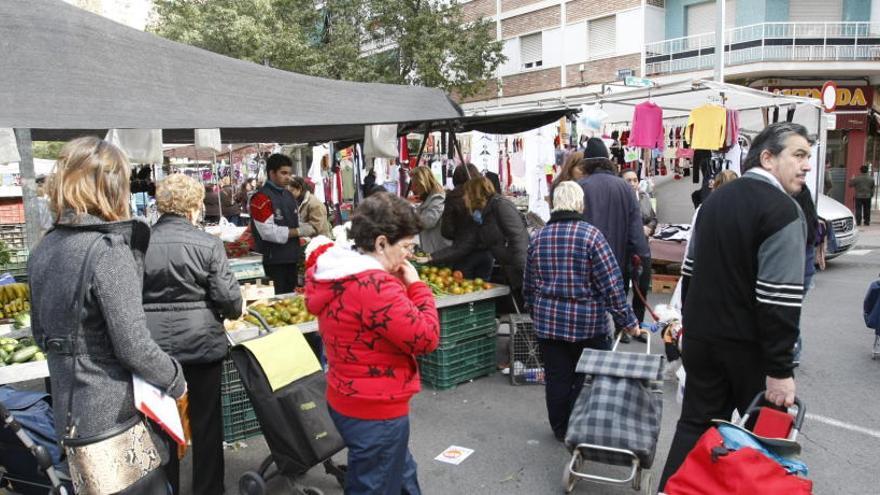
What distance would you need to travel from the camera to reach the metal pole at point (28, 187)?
3.84 metres

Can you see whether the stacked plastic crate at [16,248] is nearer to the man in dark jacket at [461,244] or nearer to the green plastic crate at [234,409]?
the green plastic crate at [234,409]

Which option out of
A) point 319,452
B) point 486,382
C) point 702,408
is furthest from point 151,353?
point 486,382

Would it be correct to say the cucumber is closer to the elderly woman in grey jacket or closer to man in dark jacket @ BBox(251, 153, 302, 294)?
the elderly woman in grey jacket

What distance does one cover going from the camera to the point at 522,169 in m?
10.1

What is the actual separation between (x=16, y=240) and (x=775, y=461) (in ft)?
26.0

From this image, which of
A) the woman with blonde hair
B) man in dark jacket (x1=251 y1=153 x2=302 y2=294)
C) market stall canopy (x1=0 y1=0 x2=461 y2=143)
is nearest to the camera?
market stall canopy (x1=0 y1=0 x2=461 y2=143)

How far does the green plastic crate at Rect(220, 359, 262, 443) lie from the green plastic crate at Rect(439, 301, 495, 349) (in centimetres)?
166

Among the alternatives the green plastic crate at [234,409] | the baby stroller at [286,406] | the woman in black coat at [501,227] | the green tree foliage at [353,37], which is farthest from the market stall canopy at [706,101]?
the green tree foliage at [353,37]

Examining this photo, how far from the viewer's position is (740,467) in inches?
82.6

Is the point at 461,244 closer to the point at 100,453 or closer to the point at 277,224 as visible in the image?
the point at 277,224

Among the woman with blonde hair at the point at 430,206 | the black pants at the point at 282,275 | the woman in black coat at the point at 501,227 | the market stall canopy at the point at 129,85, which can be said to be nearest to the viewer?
the market stall canopy at the point at 129,85

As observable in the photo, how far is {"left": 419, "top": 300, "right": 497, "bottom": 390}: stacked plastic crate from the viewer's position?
5.35m

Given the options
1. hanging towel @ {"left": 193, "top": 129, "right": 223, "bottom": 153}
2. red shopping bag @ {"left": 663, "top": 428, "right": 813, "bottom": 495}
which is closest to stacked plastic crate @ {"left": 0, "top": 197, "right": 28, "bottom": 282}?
hanging towel @ {"left": 193, "top": 129, "right": 223, "bottom": 153}

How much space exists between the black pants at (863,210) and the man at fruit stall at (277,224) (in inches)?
632
